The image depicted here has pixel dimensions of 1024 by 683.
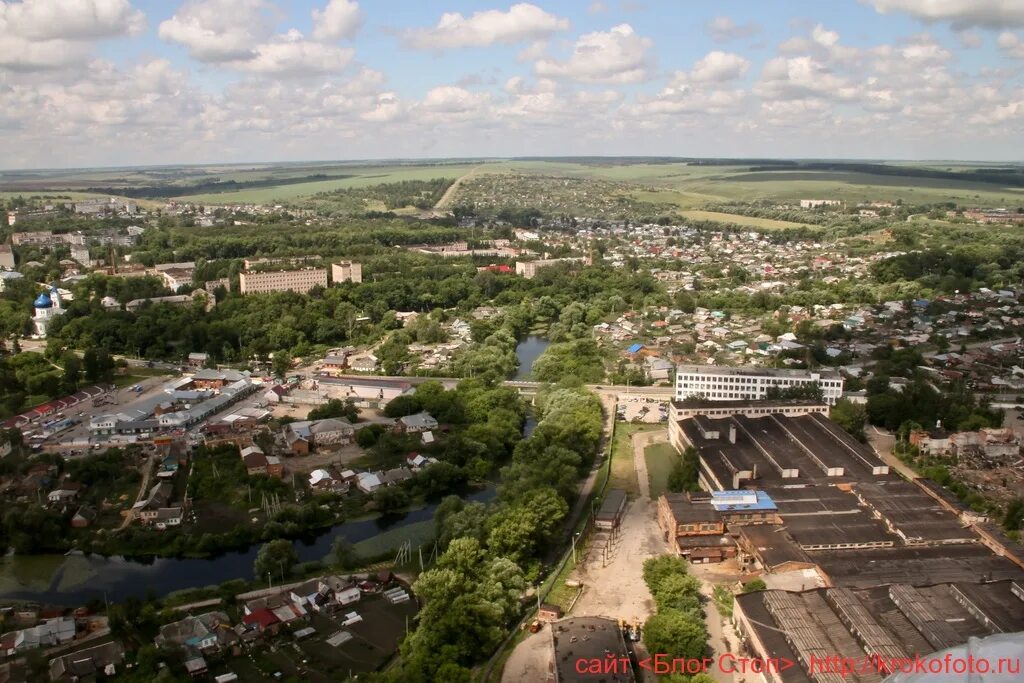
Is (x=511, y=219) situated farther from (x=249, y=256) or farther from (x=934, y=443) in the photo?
(x=934, y=443)

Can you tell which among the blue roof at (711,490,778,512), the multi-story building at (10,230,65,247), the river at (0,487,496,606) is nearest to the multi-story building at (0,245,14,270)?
the multi-story building at (10,230,65,247)

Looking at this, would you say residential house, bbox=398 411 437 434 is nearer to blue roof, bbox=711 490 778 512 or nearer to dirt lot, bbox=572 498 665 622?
dirt lot, bbox=572 498 665 622

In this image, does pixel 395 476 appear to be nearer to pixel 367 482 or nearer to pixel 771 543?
pixel 367 482

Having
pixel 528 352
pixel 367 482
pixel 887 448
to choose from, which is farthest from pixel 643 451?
pixel 528 352

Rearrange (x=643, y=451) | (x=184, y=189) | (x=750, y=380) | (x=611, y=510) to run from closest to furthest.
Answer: (x=611, y=510) → (x=643, y=451) → (x=750, y=380) → (x=184, y=189)

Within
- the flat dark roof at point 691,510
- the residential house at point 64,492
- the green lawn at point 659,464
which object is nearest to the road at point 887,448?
the green lawn at point 659,464
